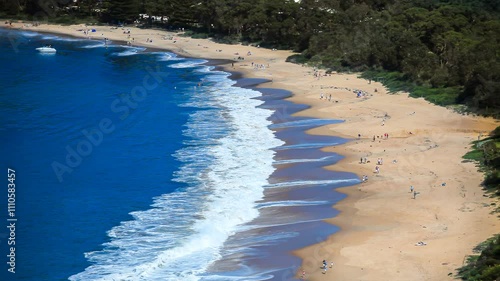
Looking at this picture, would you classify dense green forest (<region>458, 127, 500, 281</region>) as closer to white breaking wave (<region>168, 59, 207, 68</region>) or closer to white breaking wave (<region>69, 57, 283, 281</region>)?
white breaking wave (<region>69, 57, 283, 281</region>)

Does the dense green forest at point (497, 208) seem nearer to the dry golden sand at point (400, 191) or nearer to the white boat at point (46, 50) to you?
the dry golden sand at point (400, 191)

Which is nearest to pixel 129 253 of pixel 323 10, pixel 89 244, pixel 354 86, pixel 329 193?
pixel 89 244

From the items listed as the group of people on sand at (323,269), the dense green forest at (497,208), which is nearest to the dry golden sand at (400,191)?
the group of people on sand at (323,269)

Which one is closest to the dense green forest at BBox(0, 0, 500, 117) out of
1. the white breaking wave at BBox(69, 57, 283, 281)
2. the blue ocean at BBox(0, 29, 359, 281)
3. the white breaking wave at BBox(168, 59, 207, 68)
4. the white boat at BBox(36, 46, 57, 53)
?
the white breaking wave at BBox(168, 59, 207, 68)

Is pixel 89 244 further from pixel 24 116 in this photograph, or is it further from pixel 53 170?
pixel 24 116

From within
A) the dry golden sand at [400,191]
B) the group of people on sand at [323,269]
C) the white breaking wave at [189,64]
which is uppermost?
the white breaking wave at [189,64]
